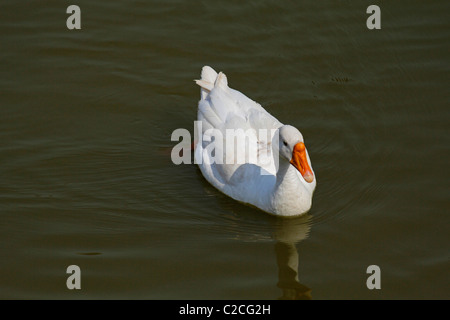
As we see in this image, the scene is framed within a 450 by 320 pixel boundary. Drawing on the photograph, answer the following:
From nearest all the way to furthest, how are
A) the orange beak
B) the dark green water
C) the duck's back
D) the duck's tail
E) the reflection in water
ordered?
the reflection in water
the dark green water
the orange beak
the duck's back
the duck's tail

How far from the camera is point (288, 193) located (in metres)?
8.05

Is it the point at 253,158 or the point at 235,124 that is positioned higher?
the point at 235,124

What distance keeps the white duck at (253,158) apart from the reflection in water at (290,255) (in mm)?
142

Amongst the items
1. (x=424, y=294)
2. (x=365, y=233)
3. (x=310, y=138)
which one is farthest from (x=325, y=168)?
(x=424, y=294)

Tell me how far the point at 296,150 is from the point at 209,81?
252 cm

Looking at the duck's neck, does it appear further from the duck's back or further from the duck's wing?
the duck's wing

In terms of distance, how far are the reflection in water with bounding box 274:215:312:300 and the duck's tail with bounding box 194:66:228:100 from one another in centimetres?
225

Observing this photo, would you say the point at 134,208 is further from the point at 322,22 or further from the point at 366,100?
the point at 322,22

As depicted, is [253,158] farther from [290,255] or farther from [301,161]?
[290,255]

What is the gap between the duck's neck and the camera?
8039mm

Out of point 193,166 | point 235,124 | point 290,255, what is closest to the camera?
point 290,255

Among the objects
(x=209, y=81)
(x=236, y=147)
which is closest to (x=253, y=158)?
(x=236, y=147)

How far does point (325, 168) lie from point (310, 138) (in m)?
0.75

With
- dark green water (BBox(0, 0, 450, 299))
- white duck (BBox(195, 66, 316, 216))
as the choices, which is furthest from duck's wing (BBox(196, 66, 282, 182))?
dark green water (BBox(0, 0, 450, 299))
